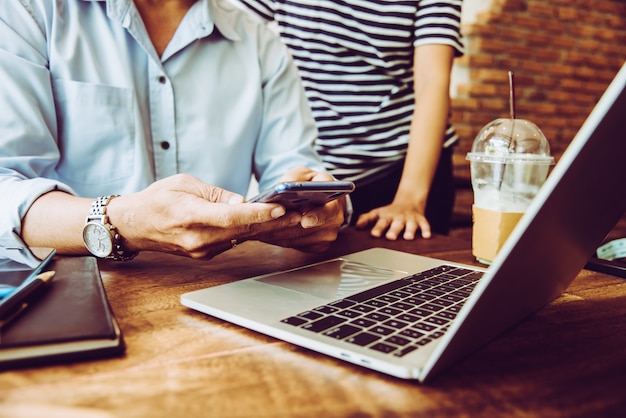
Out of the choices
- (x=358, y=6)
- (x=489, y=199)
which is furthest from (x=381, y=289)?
(x=358, y=6)

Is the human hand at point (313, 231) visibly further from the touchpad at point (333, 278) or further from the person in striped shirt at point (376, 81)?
the person in striped shirt at point (376, 81)

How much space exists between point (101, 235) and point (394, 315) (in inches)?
16.8

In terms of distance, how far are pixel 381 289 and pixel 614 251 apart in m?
0.62

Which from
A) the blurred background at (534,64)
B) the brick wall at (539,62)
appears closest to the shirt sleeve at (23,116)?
the blurred background at (534,64)

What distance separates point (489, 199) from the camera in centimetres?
87

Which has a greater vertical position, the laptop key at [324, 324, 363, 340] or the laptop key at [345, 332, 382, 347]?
the laptop key at [345, 332, 382, 347]

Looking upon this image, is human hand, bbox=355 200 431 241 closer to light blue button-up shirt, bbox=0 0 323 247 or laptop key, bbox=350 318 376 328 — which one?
light blue button-up shirt, bbox=0 0 323 247

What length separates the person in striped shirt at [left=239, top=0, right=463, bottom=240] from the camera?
148cm

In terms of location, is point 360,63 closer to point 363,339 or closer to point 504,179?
point 504,179

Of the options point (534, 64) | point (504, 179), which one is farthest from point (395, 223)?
point (534, 64)

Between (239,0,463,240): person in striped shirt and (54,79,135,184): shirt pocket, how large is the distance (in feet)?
2.22

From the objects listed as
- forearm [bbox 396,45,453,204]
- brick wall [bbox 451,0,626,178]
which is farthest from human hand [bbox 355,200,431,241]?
brick wall [bbox 451,0,626,178]

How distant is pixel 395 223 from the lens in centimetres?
110

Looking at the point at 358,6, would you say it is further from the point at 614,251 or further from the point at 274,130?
the point at 614,251
